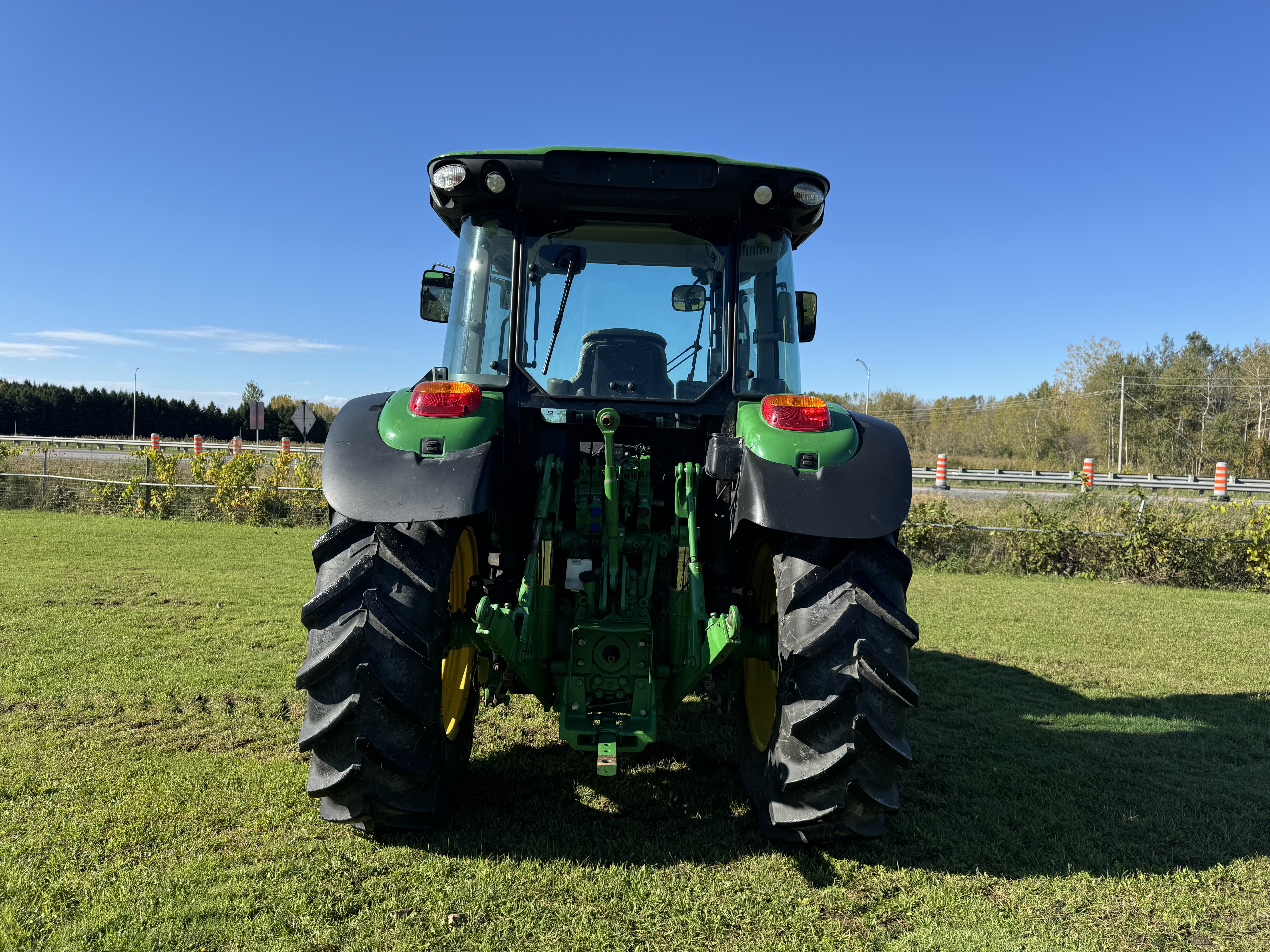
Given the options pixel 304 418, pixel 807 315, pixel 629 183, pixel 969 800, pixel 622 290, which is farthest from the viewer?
pixel 304 418

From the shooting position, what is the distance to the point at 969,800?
3.45m

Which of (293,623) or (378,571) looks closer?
(378,571)

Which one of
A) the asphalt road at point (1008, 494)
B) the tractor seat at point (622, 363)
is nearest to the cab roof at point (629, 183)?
the tractor seat at point (622, 363)

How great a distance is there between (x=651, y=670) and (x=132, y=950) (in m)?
1.69

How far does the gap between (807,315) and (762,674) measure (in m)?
1.73

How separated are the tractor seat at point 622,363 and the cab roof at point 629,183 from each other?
507mm

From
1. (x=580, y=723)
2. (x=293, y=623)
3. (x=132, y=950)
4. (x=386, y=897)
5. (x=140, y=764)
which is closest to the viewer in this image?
(x=132, y=950)

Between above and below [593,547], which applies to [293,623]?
below

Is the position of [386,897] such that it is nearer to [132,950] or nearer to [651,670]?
[132,950]

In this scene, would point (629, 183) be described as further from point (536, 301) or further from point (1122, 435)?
point (1122, 435)

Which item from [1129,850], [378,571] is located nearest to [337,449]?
[378,571]

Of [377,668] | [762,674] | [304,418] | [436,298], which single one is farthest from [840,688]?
[304,418]

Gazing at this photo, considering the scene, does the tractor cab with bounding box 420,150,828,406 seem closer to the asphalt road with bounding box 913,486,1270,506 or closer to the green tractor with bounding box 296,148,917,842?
the green tractor with bounding box 296,148,917,842

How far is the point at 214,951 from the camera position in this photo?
7.29 ft
